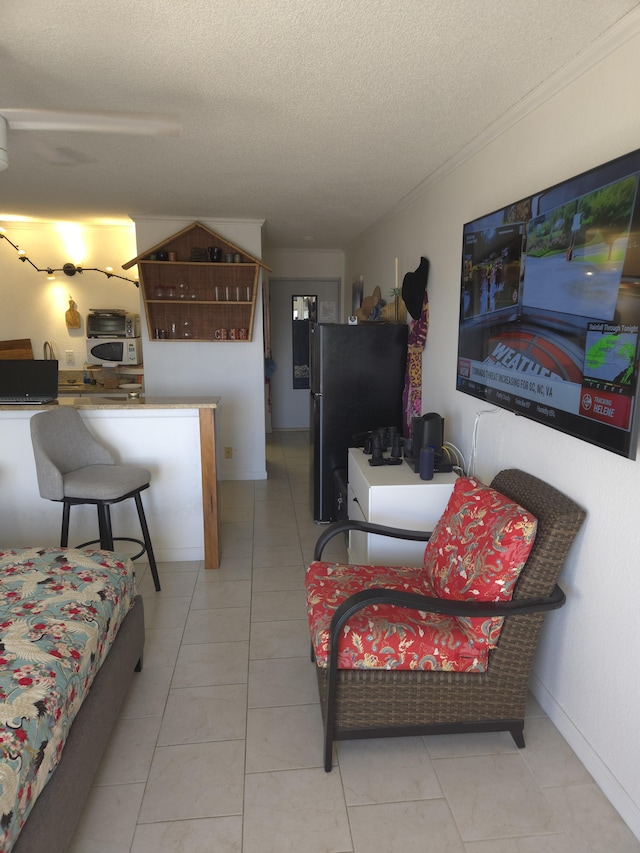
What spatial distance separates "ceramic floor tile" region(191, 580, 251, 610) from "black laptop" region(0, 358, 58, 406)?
1.45 m

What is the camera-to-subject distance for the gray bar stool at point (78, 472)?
103 inches

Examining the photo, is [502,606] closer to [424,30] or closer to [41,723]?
[41,723]

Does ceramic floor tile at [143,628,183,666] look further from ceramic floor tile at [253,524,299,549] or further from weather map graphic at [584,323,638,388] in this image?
weather map graphic at [584,323,638,388]

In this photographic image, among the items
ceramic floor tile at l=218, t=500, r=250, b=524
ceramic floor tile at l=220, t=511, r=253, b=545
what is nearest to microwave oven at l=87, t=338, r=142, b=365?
ceramic floor tile at l=218, t=500, r=250, b=524

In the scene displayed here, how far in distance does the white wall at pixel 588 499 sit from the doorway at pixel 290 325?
4.12m

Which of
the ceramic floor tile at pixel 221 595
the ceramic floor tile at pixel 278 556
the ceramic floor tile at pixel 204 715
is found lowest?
the ceramic floor tile at pixel 204 715

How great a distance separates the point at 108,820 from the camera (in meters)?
1.60

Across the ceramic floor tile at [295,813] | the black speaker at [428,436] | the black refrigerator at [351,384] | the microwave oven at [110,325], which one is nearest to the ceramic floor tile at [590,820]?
the ceramic floor tile at [295,813]

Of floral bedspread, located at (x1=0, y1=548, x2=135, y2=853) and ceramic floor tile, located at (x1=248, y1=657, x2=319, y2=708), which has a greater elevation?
floral bedspread, located at (x1=0, y1=548, x2=135, y2=853)

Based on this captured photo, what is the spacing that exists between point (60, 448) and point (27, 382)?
589mm

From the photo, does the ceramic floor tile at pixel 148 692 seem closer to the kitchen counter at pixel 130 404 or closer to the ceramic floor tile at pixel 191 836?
the ceramic floor tile at pixel 191 836

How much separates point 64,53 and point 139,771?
242 centimetres

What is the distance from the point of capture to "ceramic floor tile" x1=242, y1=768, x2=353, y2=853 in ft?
5.00

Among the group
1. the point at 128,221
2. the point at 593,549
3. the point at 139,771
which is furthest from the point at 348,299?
the point at 139,771
